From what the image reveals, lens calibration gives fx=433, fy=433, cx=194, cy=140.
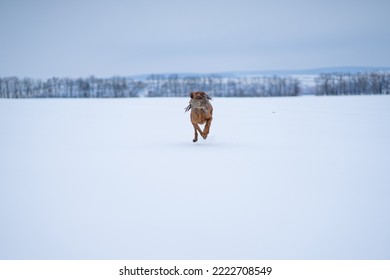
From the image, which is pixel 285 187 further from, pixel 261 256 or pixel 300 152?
pixel 300 152

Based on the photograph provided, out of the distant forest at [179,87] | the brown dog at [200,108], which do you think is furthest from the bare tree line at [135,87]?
the brown dog at [200,108]

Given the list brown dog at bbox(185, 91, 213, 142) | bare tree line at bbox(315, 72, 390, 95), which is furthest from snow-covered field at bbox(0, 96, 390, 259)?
bare tree line at bbox(315, 72, 390, 95)

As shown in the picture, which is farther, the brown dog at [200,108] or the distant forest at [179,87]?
the distant forest at [179,87]

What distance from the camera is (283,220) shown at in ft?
14.5

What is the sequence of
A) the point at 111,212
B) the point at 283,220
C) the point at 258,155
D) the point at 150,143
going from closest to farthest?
the point at 283,220 < the point at 111,212 < the point at 258,155 < the point at 150,143

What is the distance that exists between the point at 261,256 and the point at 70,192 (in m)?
3.01

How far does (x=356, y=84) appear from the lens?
8588 cm

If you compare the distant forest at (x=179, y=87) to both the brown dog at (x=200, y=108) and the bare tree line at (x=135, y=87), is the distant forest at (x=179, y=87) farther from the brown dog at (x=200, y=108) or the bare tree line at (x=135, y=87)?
the brown dog at (x=200, y=108)

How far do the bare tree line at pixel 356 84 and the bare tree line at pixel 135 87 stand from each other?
6.02m

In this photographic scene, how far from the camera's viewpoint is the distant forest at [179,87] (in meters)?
86.0

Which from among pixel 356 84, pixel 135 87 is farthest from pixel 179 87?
pixel 356 84

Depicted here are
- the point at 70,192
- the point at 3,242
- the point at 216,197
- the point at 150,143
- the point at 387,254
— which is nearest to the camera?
the point at 387,254

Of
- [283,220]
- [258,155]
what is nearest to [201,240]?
[283,220]

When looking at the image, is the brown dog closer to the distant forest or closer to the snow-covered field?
the snow-covered field
